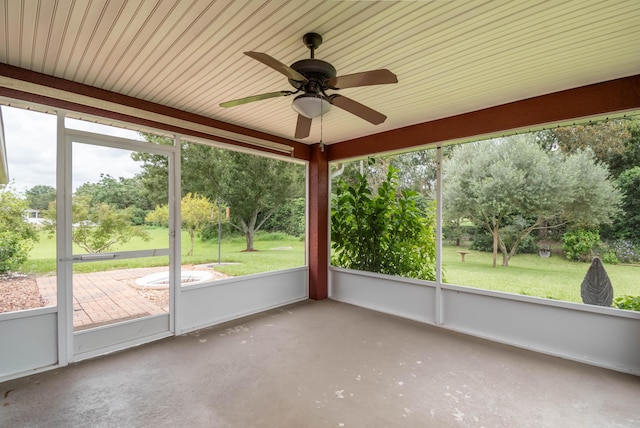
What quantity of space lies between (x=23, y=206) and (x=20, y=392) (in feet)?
5.05

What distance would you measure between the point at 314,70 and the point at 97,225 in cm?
272

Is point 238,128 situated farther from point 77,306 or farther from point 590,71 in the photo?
point 590,71

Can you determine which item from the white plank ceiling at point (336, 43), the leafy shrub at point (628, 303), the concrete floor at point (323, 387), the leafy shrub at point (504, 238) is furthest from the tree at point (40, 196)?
the leafy shrub at point (628, 303)

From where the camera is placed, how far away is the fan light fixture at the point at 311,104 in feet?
6.39

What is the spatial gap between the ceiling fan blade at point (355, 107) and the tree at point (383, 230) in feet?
7.31

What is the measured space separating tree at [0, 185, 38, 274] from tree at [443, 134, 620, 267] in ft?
15.4

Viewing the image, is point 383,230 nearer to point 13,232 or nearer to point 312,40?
point 312,40

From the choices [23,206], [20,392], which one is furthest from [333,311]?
[23,206]

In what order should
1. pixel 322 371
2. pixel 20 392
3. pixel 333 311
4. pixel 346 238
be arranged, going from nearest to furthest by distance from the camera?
1. pixel 20 392
2. pixel 322 371
3. pixel 333 311
4. pixel 346 238

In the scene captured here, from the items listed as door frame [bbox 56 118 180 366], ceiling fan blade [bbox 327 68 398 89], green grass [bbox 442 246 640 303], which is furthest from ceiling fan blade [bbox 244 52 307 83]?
green grass [bbox 442 246 640 303]

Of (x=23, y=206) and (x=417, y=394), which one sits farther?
→ (x=23, y=206)

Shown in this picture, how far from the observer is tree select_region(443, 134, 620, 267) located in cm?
302

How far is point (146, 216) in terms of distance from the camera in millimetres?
3201

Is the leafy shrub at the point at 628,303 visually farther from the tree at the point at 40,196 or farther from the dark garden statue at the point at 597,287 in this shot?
the tree at the point at 40,196
